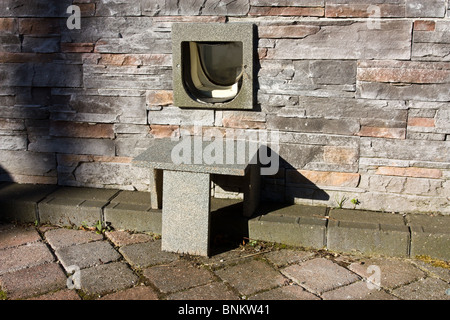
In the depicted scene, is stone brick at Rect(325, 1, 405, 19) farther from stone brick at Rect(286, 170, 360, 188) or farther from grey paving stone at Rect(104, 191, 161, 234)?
grey paving stone at Rect(104, 191, 161, 234)

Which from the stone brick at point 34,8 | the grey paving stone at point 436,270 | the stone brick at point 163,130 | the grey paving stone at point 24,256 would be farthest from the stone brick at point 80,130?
the grey paving stone at point 436,270

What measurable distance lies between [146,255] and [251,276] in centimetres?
72

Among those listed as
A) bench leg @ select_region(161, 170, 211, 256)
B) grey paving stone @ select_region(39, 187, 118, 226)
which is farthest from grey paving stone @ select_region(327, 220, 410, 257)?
grey paving stone @ select_region(39, 187, 118, 226)

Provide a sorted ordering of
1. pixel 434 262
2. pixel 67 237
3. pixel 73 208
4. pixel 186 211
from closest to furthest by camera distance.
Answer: pixel 434 262, pixel 186 211, pixel 67 237, pixel 73 208

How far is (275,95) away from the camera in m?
3.69

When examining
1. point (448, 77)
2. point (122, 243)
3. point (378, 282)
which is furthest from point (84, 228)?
point (448, 77)

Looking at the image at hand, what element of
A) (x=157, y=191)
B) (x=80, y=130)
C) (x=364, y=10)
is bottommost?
(x=157, y=191)

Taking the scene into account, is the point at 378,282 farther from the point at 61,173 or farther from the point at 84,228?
the point at 61,173

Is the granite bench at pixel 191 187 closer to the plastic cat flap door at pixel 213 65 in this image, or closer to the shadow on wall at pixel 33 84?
the plastic cat flap door at pixel 213 65

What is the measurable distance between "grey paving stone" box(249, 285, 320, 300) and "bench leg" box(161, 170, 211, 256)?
0.58 metres

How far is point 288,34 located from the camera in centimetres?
357

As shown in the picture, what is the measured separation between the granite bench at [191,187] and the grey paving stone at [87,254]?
366 millimetres

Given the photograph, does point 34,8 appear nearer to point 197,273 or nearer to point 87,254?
point 87,254

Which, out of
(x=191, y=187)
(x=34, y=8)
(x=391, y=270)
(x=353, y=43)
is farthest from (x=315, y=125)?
(x=34, y=8)
